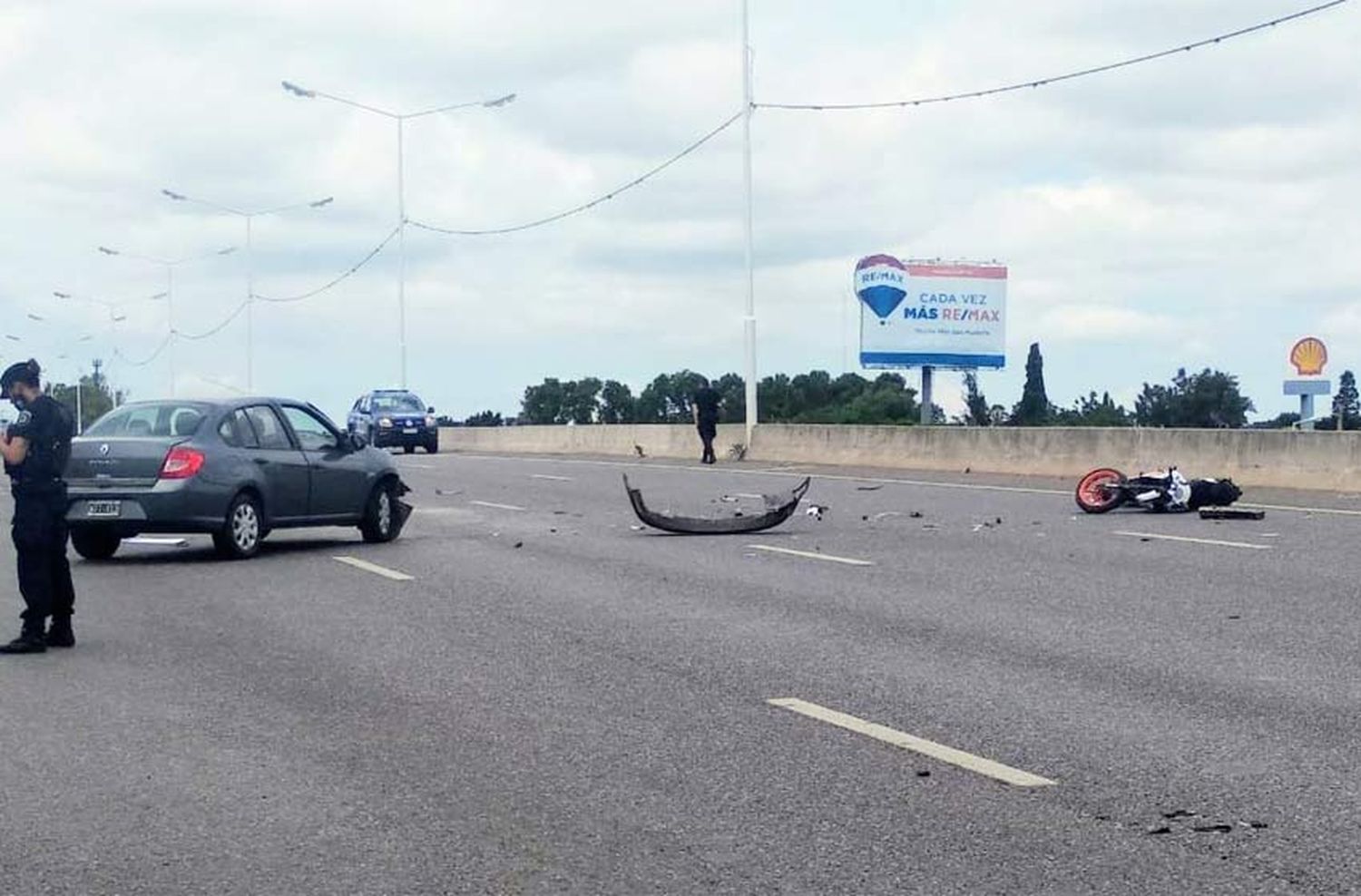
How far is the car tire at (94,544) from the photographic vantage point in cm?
1806

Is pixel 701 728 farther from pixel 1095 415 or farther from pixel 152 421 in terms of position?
pixel 1095 415

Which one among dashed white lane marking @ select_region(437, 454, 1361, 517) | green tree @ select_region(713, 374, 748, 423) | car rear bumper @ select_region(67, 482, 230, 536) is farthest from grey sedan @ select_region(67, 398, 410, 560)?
green tree @ select_region(713, 374, 748, 423)

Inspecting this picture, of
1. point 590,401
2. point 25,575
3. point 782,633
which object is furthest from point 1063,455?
point 590,401

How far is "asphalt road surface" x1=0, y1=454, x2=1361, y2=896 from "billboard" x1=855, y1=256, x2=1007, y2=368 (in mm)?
39166

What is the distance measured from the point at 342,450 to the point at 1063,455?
48.4 ft

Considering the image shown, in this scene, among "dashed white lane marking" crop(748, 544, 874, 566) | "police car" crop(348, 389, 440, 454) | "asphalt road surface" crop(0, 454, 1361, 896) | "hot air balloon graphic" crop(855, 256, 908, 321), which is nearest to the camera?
"asphalt road surface" crop(0, 454, 1361, 896)

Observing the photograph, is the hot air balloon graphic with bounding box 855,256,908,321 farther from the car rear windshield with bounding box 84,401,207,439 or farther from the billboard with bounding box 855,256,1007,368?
the car rear windshield with bounding box 84,401,207,439

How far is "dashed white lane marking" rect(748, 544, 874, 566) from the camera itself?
651 inches

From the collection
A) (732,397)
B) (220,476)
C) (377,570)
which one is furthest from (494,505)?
(732,397)

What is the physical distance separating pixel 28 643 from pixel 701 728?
482cm

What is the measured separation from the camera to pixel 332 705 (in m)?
9.61

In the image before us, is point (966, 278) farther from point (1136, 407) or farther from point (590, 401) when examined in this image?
point (590, 401)

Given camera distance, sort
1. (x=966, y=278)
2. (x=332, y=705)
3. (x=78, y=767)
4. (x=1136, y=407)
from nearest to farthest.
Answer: (x=78, y=767)
(x=332, y=705)
(x=1136, y=407)
(x=966, y=278)

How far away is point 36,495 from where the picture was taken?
11570 mm
